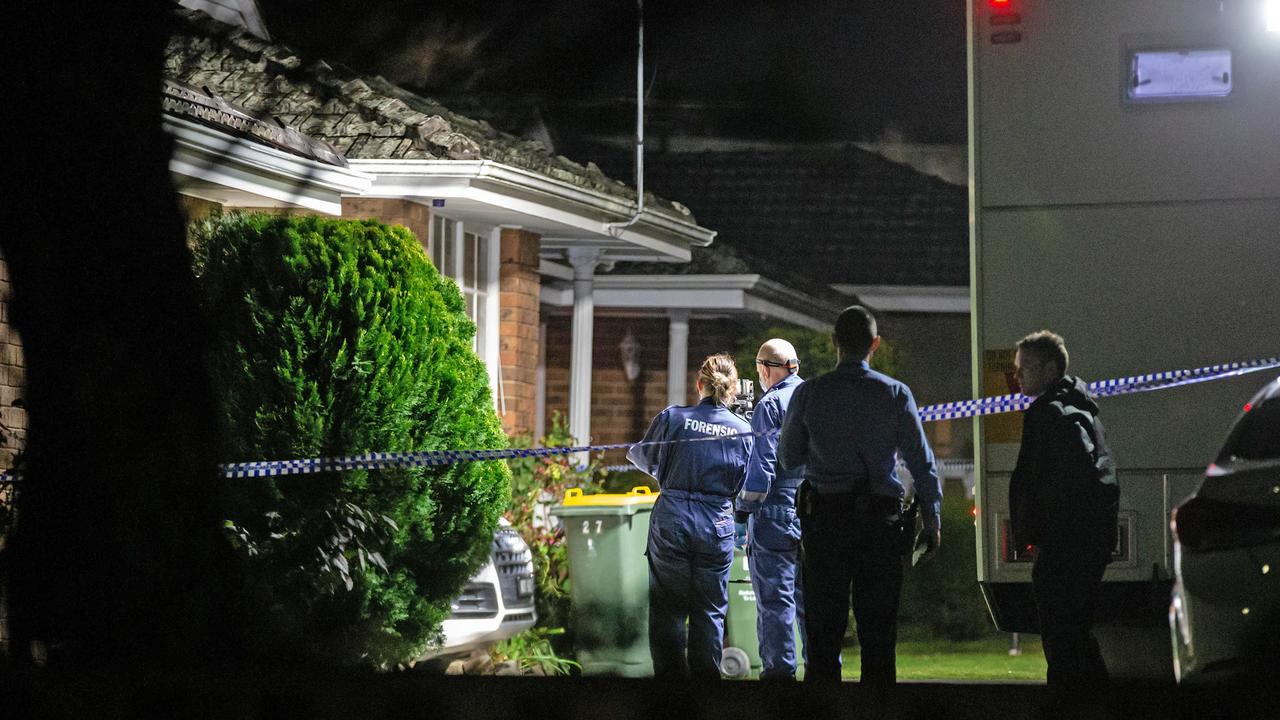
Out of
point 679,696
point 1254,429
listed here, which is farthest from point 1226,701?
point 679,696

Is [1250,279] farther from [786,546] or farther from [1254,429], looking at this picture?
[786,546]

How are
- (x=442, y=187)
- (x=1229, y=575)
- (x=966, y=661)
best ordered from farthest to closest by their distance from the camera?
(x=966, y=661) → (x=442, y=187) → (x=1229, y=575)

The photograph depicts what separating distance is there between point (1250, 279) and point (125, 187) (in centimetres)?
438

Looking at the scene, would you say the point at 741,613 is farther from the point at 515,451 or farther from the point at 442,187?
the point at 442,187

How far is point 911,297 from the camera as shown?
75.6 ft

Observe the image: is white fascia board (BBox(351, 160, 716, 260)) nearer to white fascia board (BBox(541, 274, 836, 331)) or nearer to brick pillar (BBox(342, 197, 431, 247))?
brick pillar (BBox(342, 197, 431, 247))

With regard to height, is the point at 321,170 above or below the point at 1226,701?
above

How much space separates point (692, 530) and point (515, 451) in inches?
52.0

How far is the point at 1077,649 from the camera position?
292 inches

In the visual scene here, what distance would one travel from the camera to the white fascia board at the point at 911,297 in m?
22.8

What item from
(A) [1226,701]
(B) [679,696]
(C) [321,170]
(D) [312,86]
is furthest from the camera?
(D) [312,86]

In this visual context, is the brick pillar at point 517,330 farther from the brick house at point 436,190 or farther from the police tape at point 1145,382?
the police tape at point 1145,382

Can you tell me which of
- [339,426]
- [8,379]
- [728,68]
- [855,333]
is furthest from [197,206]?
[728,68]

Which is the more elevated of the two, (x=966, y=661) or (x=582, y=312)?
(x=582, y=312)
